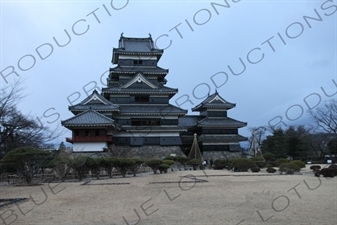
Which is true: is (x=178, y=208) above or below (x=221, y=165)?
below

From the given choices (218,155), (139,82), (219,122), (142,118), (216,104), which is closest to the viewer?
(142,118)

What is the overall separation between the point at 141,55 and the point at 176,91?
7.24 m

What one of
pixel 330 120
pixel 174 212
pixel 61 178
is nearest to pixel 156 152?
pixel 61 178

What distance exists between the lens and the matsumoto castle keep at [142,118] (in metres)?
31.9

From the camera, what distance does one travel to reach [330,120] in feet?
125

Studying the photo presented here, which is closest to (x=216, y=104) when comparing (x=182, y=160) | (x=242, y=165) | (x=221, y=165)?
(x=221, y=165)

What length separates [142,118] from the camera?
1405 inches

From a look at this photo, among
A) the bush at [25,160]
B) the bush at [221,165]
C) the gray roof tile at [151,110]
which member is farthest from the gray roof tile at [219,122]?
the bush at [25,160]

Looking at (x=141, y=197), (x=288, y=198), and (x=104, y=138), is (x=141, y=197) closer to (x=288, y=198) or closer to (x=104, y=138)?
(x=288, y=198)

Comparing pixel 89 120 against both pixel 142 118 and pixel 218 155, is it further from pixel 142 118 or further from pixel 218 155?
pixel 218 155

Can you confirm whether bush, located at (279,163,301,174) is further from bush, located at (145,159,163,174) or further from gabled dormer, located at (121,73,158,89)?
gabled dormer, located at (121,73,158,89)

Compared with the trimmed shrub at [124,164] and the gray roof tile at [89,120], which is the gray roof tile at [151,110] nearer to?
the gray roof tile at [89,120]

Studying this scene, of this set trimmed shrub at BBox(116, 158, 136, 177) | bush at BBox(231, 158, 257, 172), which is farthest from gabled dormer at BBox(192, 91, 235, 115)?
trimmed shrub at BBox(116, 158, 136, 177)

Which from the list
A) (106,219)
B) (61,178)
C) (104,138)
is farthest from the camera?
(104,138)
